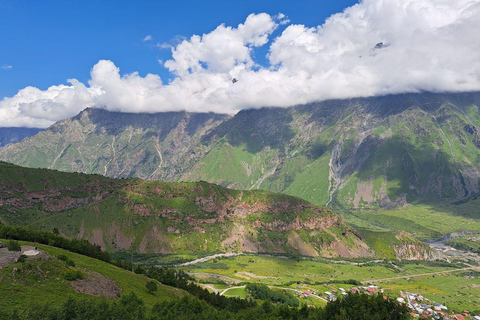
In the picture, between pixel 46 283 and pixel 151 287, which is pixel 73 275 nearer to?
pixel 46 283

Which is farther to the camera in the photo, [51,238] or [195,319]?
[51,238]

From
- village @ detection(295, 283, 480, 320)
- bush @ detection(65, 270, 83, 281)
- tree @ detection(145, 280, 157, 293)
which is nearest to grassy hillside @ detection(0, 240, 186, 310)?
bush @ detection(65, 270, 83, 281)

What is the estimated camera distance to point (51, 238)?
121312 millimetres

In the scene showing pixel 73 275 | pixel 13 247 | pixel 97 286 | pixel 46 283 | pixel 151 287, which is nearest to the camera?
pixel 46 283

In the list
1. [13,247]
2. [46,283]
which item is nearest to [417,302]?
[46,283]

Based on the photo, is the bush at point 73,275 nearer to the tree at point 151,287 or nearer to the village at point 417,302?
the tree at point 151,287

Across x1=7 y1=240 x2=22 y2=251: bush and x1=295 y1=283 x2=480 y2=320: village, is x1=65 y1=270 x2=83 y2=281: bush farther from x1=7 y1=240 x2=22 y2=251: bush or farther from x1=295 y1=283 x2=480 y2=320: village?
x1=295 y1=283 x2=480 y2=320: village

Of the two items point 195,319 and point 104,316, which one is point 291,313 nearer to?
point 195,319

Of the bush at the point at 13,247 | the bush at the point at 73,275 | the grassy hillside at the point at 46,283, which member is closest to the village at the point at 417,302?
the grassy hillside at the point at 46,283

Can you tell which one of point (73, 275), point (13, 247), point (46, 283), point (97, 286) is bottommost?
point (97, 286)

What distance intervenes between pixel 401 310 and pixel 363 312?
845 cm

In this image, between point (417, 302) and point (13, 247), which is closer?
point (13, 247)

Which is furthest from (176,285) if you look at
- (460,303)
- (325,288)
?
(460,303)

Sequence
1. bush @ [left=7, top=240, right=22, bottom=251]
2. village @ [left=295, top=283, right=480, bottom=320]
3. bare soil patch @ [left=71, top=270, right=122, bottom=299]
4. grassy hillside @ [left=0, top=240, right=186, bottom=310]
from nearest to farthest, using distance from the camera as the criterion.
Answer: grassy hillside @ [left=0, top=240, right=186, bottom=310]
bare soil patch @ [left=71, top=270, right=122, bottom=299]
bush @ [left=7, top=240, right=22, bottom=251]
village @ [left=295, top=283, right=480, bottom=320]
